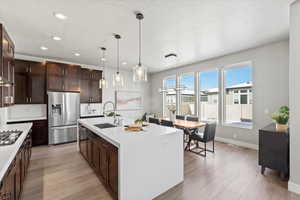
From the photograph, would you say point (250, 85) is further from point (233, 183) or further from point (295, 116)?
point (233, 183)

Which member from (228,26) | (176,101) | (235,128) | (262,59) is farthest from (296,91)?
(176,101)

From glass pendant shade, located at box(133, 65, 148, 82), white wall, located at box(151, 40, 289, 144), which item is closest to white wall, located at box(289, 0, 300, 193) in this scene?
white wall, located at box(151, 40, 289, 144)

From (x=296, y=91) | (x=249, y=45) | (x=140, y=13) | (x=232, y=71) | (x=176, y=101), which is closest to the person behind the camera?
(x=296, y=91)

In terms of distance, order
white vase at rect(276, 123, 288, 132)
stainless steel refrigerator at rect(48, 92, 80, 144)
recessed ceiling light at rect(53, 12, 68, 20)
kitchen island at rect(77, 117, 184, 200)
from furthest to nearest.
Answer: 1. stainless steel refrigerator at rect(48, 92, 80, 144)
2. white vase at rect(276, 123, 288, 132)
3. recessed ceiling light at rect(53, 12, 68, 20)
4. kitchen island at rect(77, 117, 184, 200)

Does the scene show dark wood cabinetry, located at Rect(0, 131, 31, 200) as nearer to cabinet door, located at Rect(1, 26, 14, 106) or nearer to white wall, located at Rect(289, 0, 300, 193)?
cabinet door, located at Rect(1, 26, 14, 106)

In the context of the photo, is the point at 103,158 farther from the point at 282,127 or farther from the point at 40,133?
the point at 40,133

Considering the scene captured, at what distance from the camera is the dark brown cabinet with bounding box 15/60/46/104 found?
3953 millimetres

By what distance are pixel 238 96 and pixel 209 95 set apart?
0.91 m

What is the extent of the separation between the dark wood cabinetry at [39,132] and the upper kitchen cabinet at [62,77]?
1.09 meters

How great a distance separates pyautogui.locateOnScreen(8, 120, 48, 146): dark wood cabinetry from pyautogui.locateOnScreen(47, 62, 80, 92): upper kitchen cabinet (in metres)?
1.09

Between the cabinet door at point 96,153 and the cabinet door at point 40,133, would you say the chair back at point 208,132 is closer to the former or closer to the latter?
the cabinet door at point 96,153

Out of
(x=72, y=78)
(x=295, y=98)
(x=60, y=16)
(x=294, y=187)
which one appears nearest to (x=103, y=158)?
(x=60, y=16)

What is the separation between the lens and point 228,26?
2.60 meters

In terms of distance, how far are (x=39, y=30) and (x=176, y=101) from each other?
5037 mm
